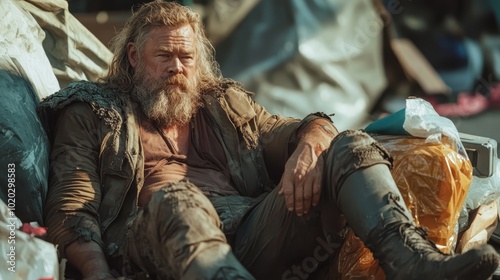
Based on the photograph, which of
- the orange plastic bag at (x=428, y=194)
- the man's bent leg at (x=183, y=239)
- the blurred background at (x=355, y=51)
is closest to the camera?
the man's bent leg at (x=183, y=239)

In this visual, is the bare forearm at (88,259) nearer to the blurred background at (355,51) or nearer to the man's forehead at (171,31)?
the man's forehead at (171,31)

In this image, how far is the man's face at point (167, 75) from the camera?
5.39 meters

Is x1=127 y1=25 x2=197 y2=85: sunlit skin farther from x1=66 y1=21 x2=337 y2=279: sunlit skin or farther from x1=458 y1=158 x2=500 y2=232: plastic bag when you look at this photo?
x1=458 y1=158 x2=500 y2=232: plastic bag

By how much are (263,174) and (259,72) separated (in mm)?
3246

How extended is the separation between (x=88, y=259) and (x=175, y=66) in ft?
3.61

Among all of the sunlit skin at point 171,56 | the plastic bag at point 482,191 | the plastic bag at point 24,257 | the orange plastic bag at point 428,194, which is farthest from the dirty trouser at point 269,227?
the plastic bag at point 482,191

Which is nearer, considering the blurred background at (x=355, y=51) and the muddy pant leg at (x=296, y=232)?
the muddy pant leg at (x=296, y=232)

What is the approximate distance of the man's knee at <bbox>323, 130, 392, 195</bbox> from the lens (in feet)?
15.2

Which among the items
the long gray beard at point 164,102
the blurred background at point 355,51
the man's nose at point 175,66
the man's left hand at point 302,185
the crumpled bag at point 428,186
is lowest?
the blurred background at point 355,51

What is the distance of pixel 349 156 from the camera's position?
15.3ft

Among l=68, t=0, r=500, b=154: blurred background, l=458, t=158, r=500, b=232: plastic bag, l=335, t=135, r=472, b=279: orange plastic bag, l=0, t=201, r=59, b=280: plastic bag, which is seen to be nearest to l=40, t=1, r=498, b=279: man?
l=335, t=135, r=472, b=279: orange plastic bag

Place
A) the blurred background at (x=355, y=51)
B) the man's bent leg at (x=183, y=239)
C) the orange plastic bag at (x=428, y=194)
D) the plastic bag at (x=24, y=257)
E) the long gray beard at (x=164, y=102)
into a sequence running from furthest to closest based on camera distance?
the blurred background at (x=355, y=51) → the long gray beard at (x=164, y=102) → the orange plastic bag at (x=428, y=194) → the plastic bag at (x=24, y=257) → the man's bent leg at (x=183, y=239)

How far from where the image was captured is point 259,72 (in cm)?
861

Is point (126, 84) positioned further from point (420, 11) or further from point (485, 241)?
point (420, 11)
